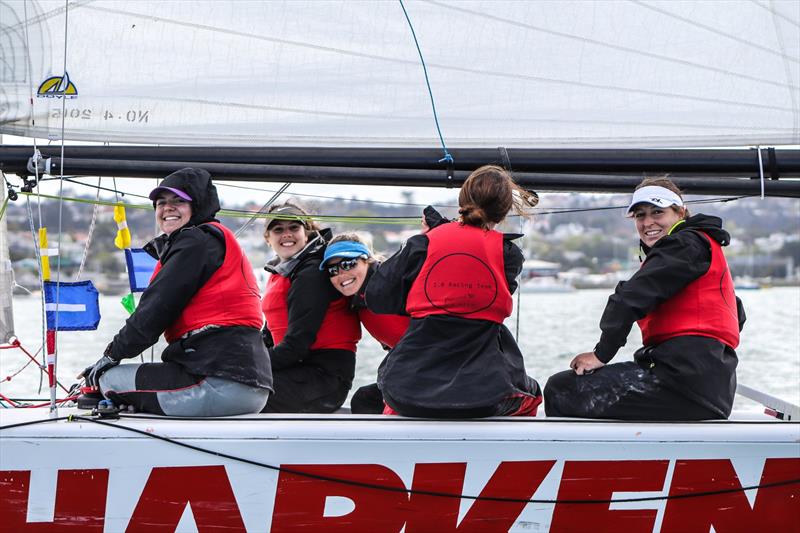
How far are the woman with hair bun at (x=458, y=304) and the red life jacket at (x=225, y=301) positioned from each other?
0.38 m

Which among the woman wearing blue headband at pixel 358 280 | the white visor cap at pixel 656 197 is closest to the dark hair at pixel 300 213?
the woman wearing blue headband at pixel 358 280

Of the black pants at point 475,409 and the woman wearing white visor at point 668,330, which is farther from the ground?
the woman wearing white visor at point 668,330

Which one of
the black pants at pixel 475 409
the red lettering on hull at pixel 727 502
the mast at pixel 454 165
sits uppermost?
the mast at pixel 454 165

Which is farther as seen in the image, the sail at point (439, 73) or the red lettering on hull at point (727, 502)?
the sail at point (439, 73)

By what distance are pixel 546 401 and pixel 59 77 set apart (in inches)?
81.7

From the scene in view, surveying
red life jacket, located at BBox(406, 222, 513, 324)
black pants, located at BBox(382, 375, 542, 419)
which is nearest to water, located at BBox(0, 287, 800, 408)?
black pants, located at BBox(382, 375, 542, 419)

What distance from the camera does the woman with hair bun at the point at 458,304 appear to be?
309 cm

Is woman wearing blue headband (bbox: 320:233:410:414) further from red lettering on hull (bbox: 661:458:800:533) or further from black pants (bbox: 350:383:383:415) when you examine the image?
red lettering on hull (bbox: 661:458:800:533)

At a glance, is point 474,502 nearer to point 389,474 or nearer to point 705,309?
point 389,474

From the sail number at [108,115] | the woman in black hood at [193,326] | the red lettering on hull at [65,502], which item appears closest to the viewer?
the red lettering on hull at [65,502]

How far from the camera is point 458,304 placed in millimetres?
3076

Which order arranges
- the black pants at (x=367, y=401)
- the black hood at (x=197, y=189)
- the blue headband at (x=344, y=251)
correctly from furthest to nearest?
the black pants at (x=367, y=401), the blue headband at (x=344, y=251), the black hood at (x=197, y=189)

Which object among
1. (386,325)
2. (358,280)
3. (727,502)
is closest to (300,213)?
(358,280)

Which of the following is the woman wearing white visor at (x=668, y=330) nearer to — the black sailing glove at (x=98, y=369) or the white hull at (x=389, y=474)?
the white hull at (x=389, y=474)
